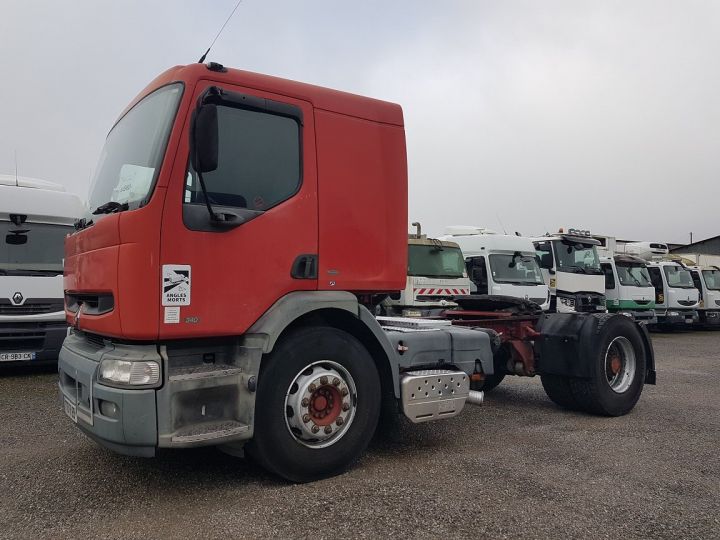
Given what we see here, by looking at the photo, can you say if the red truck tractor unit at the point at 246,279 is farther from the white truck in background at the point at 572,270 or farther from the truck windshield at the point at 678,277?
the truck windshield at the point at 678,277

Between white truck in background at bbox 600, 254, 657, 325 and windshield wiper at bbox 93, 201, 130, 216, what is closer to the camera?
windshield wiper at bbox 93, 201, 130, 216

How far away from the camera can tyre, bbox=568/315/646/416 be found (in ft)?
20.3

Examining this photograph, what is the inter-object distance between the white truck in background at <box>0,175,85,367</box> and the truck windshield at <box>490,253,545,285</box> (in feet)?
28.0

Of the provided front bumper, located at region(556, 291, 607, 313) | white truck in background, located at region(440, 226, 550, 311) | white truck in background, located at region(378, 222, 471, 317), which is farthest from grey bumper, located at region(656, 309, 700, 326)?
white truck in background, located at region(378, 222, 471, 317)

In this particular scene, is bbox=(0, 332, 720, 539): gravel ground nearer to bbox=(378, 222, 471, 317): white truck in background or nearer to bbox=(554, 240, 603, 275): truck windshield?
bbox=(378, 222, 471, 317): white truck in background

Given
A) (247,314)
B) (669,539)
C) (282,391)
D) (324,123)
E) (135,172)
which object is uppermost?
(324,123)

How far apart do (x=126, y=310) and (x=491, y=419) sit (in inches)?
160

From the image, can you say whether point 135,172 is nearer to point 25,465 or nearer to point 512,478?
point 25,465

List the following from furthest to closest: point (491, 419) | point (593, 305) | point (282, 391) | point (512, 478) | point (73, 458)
Result: point (593, 305) → point (491, 419) → point (73, 458) → point (512, 478) → point (282, 391)

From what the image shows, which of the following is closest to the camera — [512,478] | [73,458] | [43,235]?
[512,478]

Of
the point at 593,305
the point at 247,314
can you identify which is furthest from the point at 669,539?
the point at 593,305

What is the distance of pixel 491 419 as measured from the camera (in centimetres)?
623

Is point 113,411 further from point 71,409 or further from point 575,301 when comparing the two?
point 575,301

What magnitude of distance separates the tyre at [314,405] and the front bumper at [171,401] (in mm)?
165
